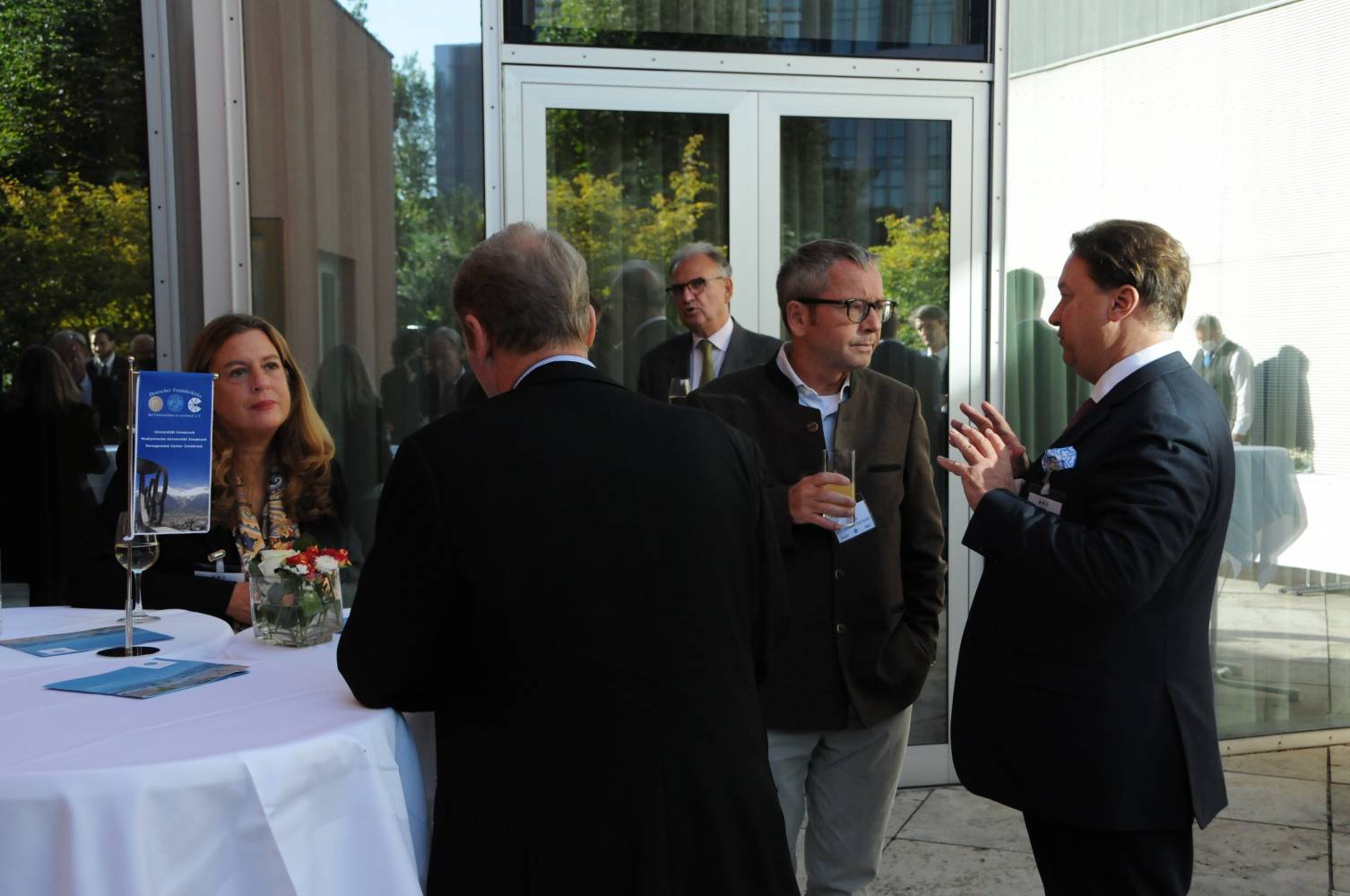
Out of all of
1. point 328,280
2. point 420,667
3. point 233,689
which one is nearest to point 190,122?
point 328,280

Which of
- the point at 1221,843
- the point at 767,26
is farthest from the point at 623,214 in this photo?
the point at 1221,843

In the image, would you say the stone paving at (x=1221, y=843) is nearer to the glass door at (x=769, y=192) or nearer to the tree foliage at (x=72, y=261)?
Answer: the glass door at (x=769, y=192)

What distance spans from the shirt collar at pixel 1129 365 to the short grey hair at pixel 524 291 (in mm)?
1081

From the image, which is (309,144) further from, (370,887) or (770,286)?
(370,887)

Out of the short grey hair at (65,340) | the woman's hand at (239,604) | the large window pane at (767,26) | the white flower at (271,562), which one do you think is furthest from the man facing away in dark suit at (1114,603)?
the short grey hair at (65,340)

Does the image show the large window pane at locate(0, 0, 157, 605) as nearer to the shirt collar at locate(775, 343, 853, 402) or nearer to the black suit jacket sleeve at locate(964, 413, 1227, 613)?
the shirt collar at locate(775, 343, 853, 402)

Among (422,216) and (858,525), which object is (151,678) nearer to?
(858,525)

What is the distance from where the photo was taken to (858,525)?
280 cm

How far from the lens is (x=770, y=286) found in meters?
4.42

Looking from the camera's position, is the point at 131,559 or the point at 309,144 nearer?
the point at 131,559

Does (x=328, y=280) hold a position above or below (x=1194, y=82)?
below

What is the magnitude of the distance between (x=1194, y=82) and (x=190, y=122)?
3.73m

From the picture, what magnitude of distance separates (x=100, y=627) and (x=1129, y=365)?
2.09m

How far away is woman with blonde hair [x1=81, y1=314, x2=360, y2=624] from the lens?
2.93 meters
